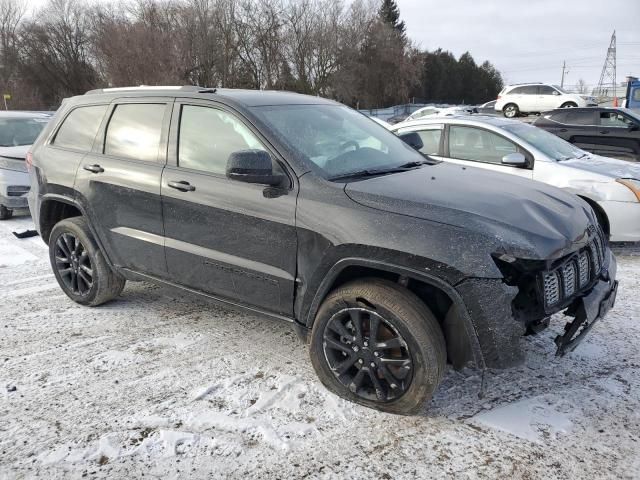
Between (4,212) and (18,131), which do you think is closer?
(4,212)

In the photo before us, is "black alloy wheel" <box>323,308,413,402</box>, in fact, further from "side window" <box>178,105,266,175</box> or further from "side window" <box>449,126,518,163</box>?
"side window" <box>449,126,518,163</box>

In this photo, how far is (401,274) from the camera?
2.60 metres

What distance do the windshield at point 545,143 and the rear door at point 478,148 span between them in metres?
0.21

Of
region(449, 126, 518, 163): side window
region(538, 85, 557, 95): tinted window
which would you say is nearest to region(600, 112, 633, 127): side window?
region(449, 126, 518, 163): side window

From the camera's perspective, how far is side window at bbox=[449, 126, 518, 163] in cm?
613

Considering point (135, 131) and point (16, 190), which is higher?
point (135, 131)

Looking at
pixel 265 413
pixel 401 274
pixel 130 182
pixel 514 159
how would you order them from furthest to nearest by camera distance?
1. pixel 514 159
2. pixel 130 182
3. pixel 265 413
4. pixel 401 274

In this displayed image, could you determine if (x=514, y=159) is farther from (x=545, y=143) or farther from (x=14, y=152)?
(x=14, y=152)

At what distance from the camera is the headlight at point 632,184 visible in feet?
18.0

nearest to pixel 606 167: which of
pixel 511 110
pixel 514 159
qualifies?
pixel 514 159

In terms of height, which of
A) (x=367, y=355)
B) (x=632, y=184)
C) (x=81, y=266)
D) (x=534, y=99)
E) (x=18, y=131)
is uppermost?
(x=534, y=99)

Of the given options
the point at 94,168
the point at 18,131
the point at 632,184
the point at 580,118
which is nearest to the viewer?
the point at 94,168

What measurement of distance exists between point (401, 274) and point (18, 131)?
879 cm

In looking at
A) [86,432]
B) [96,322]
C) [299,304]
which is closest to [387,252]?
[299,304]
